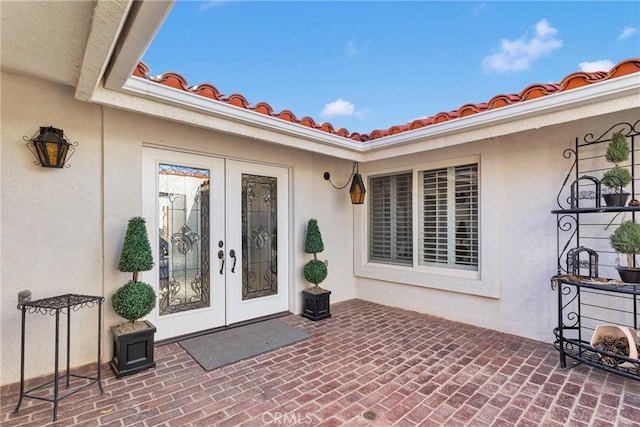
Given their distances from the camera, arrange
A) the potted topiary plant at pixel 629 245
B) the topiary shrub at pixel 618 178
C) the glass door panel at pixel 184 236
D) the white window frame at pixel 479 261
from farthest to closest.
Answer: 1. the white window frame at pixel 479 261
2. the glass door panel at pixel 184 236
3. the topiary shrub at pixel 618 178
4. the potted topiary plant at pixel 629 245

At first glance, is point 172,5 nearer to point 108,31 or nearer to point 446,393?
point 108,31

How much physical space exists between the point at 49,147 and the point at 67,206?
2.19 feet

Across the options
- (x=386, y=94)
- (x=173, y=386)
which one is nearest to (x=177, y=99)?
(x=173, y=386)

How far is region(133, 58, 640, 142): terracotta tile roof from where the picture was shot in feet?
10.5

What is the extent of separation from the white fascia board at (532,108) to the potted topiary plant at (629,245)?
1.41 metres

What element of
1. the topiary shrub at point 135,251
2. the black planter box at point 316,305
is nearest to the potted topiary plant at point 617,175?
the black planter box at point 316,305

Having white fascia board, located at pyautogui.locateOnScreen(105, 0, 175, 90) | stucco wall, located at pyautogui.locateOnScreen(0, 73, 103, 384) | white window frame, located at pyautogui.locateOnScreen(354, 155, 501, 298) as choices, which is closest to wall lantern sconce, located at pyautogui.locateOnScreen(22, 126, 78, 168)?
stucco wall, located at pyautogui.locateOnScreen(0, 73, 103, 384)

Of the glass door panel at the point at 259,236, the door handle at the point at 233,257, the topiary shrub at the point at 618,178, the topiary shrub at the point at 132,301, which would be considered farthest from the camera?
the glass door panel at the point at 259,236

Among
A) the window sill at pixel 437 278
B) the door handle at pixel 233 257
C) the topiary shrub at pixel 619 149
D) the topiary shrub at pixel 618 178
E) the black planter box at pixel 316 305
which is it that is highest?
the topiary shrub at pixel 619 149

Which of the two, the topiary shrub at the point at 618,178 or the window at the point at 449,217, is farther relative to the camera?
the window at the point at 449,217

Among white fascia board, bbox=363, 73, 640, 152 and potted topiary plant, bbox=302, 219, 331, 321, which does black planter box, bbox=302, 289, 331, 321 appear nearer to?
potted topiary plant, bbox=302, 219, 331, 321

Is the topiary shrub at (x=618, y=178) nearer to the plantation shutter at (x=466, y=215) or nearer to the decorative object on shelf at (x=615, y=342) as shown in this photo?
the decorative object on shelf at (x=615, y=342)

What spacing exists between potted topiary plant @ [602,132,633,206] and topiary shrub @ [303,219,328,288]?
3.92 m

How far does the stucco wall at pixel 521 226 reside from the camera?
14.0 feet
